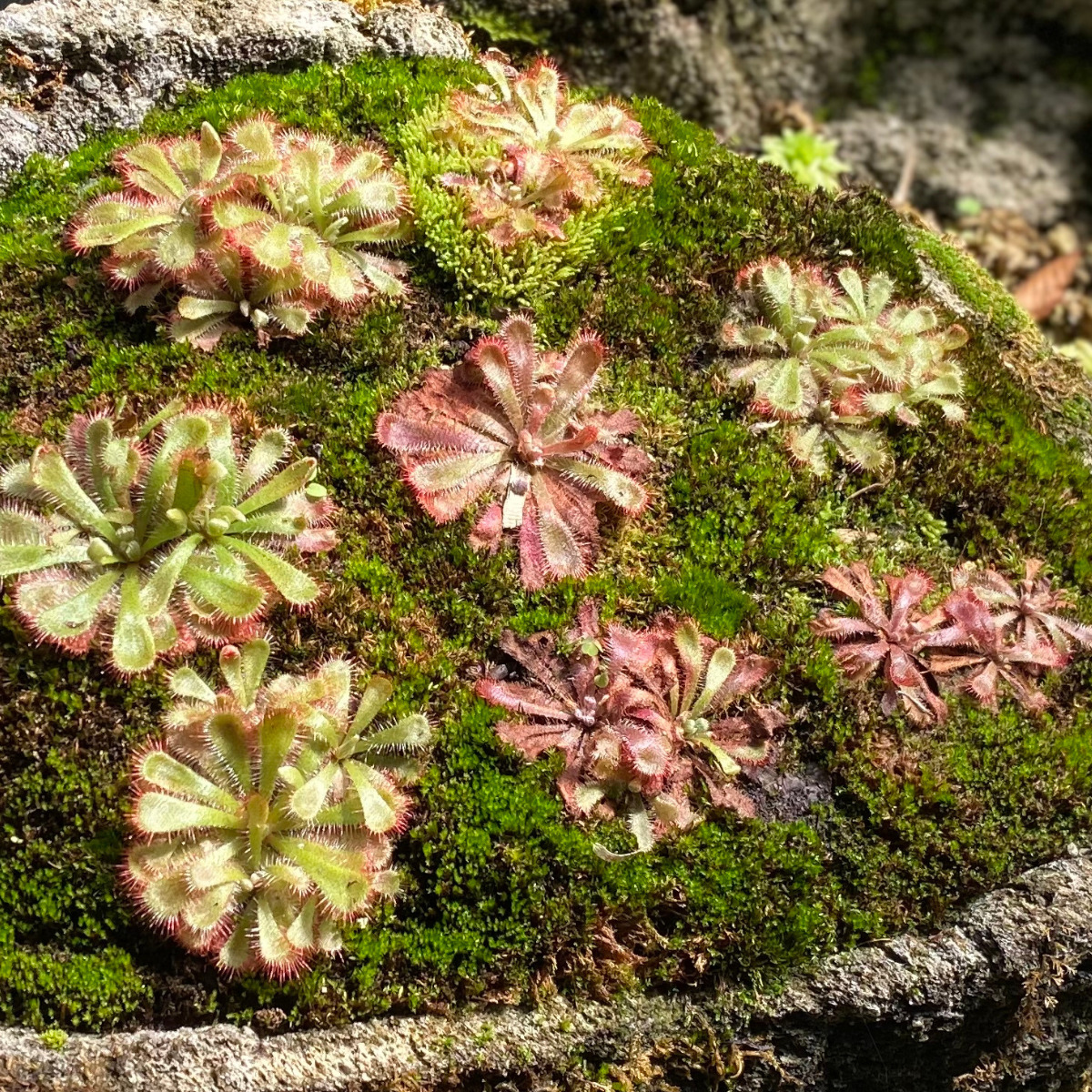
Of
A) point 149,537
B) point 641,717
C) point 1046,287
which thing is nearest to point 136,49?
point 149,537

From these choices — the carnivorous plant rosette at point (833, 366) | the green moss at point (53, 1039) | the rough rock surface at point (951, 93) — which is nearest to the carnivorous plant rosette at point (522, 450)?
the carnivorous plant rosette at point (833, 366)

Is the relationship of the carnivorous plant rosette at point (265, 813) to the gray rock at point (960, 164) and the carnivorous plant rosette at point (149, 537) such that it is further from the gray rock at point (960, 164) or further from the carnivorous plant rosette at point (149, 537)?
the gray rock at point (960, 164)

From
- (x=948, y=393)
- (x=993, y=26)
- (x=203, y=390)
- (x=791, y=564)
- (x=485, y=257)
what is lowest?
(x=203, y=390)

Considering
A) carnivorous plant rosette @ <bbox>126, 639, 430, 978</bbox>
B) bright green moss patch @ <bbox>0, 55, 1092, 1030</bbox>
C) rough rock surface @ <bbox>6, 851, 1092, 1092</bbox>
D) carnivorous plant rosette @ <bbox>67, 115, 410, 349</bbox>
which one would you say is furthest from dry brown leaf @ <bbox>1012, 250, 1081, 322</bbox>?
carnivorous plant rosette @ <bbox>126, 639, 430, 978</bbox>

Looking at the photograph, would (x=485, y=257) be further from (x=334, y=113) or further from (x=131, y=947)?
(x=131, y=947)

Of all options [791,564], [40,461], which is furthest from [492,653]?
[40,461]

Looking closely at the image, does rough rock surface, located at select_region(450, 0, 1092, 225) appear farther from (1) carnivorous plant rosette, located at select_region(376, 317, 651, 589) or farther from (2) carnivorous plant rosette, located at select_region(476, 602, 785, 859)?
(2) carnivorous plant rosette, located at select_region(476, 602, 785, 859)
